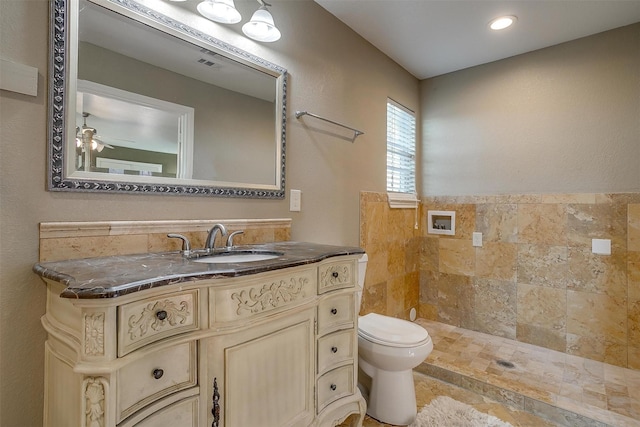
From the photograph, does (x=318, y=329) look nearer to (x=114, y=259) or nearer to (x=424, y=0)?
(x=114, y=259)

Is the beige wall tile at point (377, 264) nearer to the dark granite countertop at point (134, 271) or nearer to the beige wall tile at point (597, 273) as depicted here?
the dark granite countertop at point (134, 271)

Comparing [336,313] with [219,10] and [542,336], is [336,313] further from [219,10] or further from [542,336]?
[542,336]

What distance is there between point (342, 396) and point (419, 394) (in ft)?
2.78

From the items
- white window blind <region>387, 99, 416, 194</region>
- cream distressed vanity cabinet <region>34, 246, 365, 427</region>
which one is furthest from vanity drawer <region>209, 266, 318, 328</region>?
white window blind <region>387, 99, 416, 194</region>

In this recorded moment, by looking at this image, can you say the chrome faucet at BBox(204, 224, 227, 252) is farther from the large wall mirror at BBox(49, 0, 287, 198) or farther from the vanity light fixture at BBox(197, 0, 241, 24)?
the vanity light fixture at BBox(197, 0, 241, 24)

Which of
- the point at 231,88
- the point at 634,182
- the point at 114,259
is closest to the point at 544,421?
the point at 634,182

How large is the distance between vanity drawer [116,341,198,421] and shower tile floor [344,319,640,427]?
1.30m

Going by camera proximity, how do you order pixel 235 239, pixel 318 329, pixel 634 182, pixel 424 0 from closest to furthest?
pixel 318 329, pixel 235 239, pixel 424 0, pixel 634 182

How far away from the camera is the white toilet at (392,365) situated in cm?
167

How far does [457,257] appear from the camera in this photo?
9.62 feet

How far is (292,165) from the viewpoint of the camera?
1872 mm

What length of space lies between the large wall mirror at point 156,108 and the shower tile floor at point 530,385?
166cm

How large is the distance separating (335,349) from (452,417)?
0.93 metres

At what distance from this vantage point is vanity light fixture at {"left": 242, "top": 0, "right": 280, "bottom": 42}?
1.51 metres
